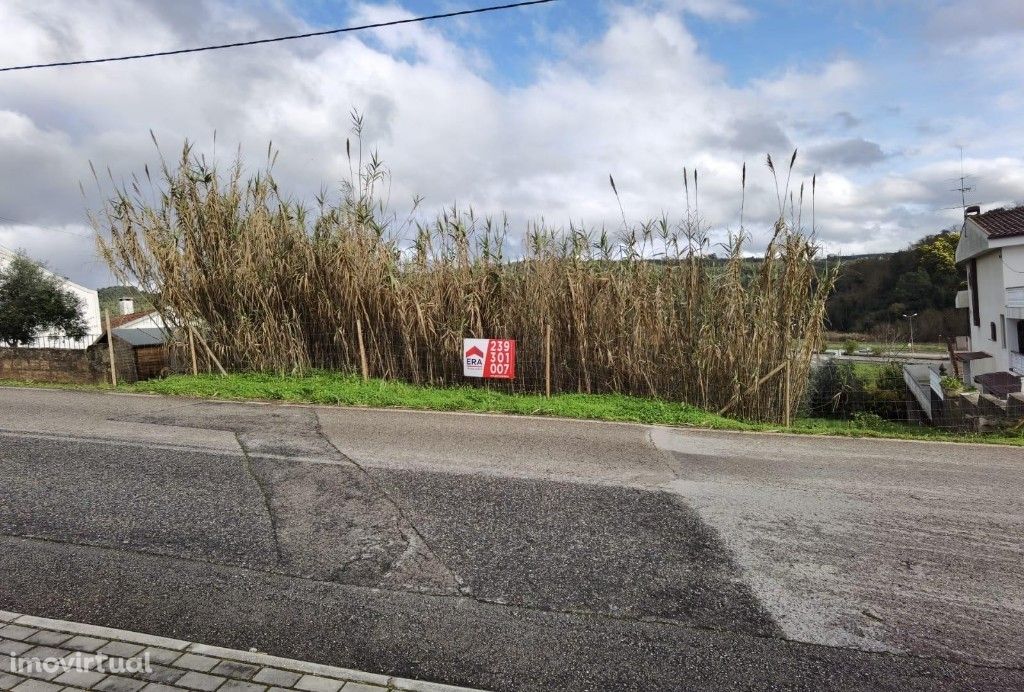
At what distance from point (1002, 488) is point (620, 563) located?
4.22m

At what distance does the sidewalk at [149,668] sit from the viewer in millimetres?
2986

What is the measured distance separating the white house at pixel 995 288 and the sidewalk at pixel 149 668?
1992cm

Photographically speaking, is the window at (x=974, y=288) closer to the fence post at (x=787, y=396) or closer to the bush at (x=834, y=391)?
the bush at (x=834, y=391)

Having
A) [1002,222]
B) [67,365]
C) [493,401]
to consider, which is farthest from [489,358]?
[1002,222]

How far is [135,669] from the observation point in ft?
10.2

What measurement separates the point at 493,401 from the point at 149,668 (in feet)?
24.0

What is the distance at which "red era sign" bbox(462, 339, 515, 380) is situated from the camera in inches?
427

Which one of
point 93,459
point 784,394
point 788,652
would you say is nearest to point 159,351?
point 93,459

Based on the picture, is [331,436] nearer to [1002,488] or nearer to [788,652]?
[788,652]

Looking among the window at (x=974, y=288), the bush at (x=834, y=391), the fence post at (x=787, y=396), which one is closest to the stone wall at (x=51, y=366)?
the fence post at (x=787, y=396)

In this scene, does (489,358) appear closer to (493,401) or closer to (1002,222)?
(493,401)

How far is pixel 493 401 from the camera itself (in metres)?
10.3

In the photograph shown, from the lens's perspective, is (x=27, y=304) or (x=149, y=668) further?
(x=27, y=304)

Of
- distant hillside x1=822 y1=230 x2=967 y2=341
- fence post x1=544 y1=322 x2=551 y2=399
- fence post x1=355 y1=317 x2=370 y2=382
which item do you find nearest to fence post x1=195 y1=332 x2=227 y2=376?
fence post x1=355 y1=317 x2=370 y2=382
